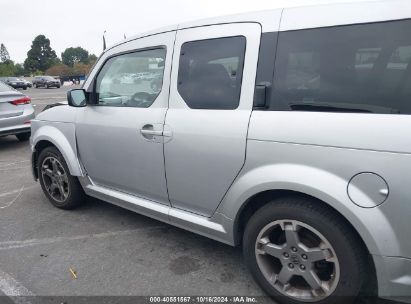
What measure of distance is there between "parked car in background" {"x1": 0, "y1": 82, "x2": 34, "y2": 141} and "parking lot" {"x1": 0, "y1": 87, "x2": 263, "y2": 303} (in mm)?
3423

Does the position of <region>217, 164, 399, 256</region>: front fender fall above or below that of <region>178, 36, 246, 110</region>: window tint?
below

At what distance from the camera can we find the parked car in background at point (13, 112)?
275 inches

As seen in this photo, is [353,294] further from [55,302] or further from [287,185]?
[55,302]

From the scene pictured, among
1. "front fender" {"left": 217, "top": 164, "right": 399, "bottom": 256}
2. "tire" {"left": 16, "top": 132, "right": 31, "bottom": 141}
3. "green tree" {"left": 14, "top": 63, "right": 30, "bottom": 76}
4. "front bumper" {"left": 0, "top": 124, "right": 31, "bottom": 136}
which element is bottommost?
"green tree" {"left": 14, "top": 63, "right": 30, "bottom": 76}

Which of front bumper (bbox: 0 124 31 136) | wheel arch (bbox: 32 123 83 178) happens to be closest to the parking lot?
wheel arch (bbox: 32 123 83 178)

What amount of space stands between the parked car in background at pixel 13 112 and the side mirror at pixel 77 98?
4.39 meters

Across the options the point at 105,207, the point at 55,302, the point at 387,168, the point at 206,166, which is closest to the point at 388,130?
the point at 387,168

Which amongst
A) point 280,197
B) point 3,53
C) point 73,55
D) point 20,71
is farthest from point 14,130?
point 3,53

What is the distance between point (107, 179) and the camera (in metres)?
3.41

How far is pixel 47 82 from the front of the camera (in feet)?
140

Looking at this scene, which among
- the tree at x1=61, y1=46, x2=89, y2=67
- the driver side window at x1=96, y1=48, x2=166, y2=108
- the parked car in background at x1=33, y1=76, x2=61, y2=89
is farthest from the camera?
the tree at x1=61, y1=46, x2=89, y2=67

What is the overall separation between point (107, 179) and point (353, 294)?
7.62 feet

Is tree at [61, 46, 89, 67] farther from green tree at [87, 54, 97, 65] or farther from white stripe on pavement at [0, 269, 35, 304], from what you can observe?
white stripe on pavement at [0, 269, 35, 304]

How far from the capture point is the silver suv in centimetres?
187
